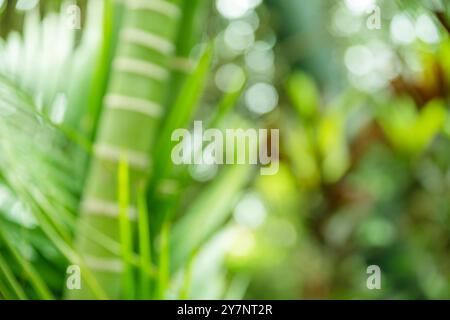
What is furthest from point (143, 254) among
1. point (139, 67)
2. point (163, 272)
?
point (139, 67)

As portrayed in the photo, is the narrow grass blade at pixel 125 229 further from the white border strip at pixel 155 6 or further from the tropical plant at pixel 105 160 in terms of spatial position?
the white border strip at pixel 155 6

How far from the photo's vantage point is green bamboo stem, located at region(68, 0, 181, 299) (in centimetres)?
41

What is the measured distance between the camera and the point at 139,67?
432 mm

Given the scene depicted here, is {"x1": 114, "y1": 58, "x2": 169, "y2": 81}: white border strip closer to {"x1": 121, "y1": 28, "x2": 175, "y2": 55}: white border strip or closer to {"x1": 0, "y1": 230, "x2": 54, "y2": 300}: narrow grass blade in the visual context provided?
{"x1": 121, "y1": 28, "x2": 175, "y2": 55}: white border strip

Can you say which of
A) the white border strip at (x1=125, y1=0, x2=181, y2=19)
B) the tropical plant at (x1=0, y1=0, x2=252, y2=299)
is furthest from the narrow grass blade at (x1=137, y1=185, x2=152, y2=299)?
the white border strip at (x1=125, y1=0, x2=181, y2=19)

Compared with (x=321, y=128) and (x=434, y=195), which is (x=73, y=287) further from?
(x=434, y=195)

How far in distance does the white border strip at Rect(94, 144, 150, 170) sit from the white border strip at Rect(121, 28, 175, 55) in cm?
7

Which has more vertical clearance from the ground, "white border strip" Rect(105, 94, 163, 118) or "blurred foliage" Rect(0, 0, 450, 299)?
"blurred foliage" Rect(0, 0, 450, 299)

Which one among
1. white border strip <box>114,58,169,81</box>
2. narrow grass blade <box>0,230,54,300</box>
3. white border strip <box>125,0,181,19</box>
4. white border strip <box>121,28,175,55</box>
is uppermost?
white border strip <box>125,0,181,19</box>

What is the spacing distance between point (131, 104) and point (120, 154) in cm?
3

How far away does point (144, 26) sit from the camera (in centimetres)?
44

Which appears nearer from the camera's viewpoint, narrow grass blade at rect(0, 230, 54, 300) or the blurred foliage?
narrow grass blade at rect(0, 230, 54, 300)

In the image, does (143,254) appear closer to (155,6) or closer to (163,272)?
(163,272)
